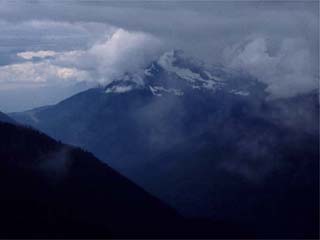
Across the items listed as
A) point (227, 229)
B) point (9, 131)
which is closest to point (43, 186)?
point (9, 131)

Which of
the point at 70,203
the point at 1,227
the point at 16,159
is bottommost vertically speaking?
the point at 1,227

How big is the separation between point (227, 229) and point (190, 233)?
25011 millimetres

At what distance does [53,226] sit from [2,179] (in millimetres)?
26838

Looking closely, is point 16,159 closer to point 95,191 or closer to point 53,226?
point 95,191

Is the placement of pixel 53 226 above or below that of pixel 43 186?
below

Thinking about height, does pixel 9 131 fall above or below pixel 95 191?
above

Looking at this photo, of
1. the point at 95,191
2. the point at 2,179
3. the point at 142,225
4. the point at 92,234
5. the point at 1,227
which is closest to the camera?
the point at 1,227

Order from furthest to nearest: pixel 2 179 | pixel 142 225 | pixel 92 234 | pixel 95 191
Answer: pixel 95 191
pixel 142 225
pixel 2 179
pixel 92 234

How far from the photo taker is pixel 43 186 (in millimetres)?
173375

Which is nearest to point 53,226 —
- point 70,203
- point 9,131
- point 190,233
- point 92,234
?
point 92,234

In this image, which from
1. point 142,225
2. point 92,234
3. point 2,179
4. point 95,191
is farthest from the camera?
point 95,191

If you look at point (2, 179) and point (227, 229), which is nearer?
point (2, 179)

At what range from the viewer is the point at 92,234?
147 metres

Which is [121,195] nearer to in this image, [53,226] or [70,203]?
[70,203]
